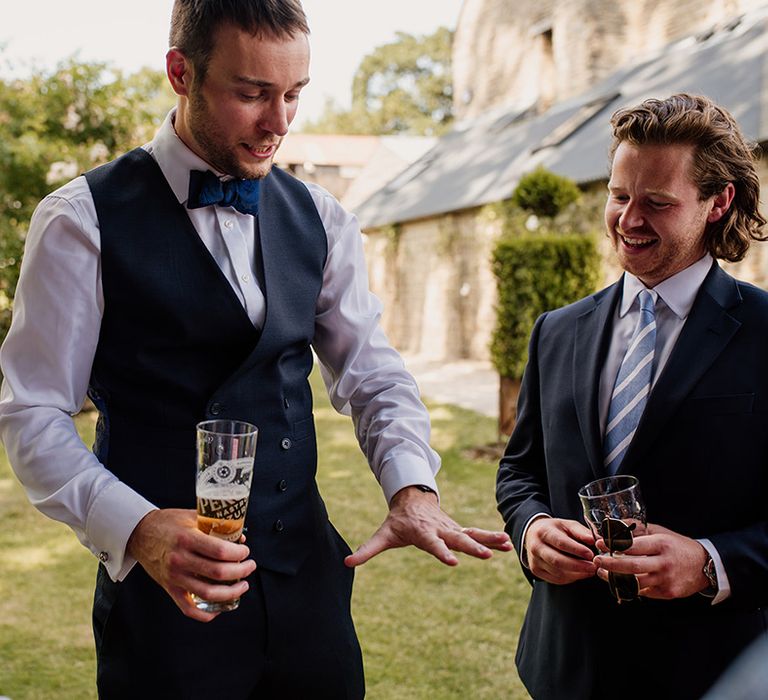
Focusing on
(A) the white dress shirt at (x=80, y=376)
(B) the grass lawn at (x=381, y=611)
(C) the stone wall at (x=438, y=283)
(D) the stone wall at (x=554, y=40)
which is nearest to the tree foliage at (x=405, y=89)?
(D) the stone wall at (x=554, y=40)

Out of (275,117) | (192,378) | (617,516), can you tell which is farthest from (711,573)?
(275,117)

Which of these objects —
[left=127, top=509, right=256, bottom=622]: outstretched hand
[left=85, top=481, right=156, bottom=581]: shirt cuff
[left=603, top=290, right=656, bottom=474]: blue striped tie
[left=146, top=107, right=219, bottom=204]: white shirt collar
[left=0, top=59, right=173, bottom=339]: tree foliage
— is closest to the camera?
[left=127, top=509, right=256, bottom=622]: outstretched hand

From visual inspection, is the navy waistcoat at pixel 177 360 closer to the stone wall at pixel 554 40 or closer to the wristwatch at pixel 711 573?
the wristwatch at pixel 711 573

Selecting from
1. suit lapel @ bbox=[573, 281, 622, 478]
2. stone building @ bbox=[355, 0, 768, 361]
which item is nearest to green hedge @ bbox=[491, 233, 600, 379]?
stone building @ bbox=[355, 0, 768, 361]

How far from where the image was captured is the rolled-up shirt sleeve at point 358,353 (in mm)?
2084

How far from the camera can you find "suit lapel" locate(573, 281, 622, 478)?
2068 millimetres

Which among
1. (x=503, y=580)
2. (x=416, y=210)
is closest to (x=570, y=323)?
(x=503, y=580)

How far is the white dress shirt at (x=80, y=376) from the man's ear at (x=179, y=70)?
0.40 feet

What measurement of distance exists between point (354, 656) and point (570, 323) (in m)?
0.99

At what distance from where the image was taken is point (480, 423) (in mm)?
9969

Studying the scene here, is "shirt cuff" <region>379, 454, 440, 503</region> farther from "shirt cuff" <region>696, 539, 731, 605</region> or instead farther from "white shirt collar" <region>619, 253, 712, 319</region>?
"white shirt collar" <region>619, 253, 712, 319</region>

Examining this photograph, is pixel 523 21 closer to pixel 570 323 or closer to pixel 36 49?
pixel 36 49

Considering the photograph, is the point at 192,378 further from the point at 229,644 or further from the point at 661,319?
the point at 661,319

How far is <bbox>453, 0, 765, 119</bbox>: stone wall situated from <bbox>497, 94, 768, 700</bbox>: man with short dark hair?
15.0 metres
